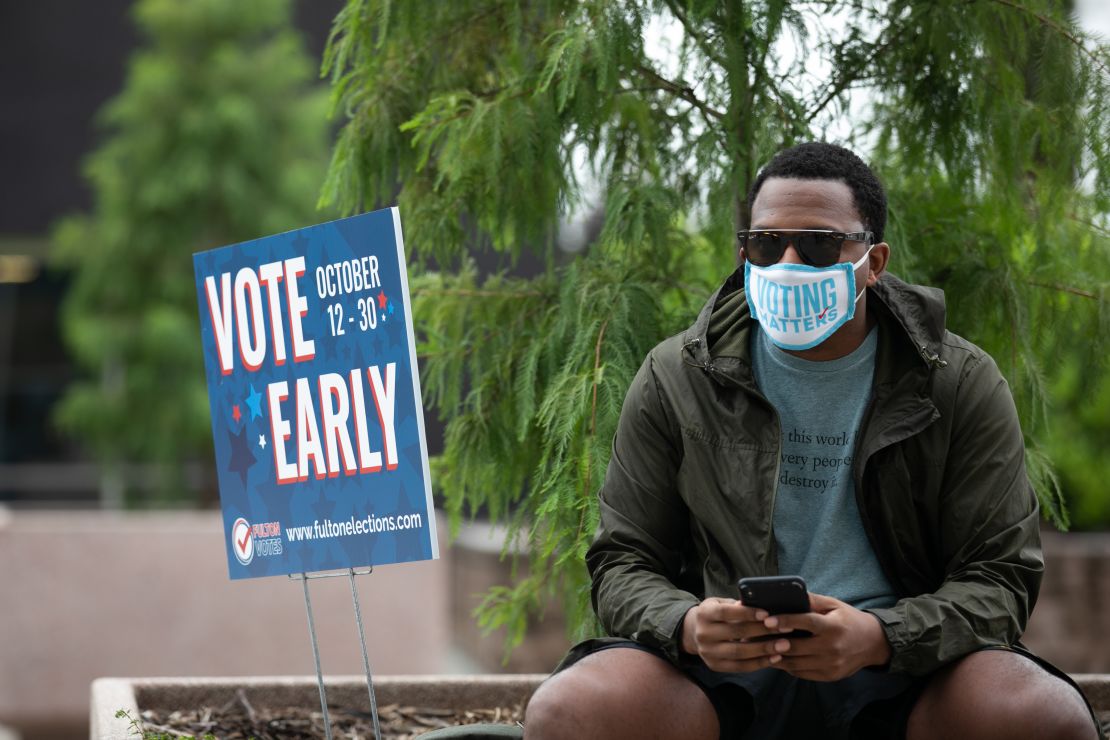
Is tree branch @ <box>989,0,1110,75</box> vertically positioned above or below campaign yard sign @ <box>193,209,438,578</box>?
above

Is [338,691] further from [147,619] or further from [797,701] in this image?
[147,619]

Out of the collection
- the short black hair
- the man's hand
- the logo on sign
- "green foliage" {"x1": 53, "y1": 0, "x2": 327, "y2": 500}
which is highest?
"green foliage" {"x1": 53, "y1": 0, "x2": 327, "y2": 500}

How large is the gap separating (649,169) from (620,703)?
189 cm

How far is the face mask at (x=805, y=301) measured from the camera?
9.57 feet

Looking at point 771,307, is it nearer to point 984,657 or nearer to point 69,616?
point 984,657

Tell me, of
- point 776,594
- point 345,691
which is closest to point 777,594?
point 776,594

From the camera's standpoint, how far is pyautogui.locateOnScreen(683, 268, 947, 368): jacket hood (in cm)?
294

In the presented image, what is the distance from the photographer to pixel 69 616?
888 centimetres

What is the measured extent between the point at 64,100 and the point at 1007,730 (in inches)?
609

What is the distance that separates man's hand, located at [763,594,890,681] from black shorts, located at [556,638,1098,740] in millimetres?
179

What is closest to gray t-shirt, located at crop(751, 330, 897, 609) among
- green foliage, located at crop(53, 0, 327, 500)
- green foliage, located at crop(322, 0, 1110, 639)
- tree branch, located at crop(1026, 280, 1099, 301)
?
green foliage, located at crop(322, 0, 1110, 639)

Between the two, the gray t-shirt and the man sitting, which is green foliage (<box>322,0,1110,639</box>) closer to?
the man sitting

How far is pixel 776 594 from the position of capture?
2.50m

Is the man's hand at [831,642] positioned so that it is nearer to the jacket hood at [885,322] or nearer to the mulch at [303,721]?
the jacket hood at [885,322]
